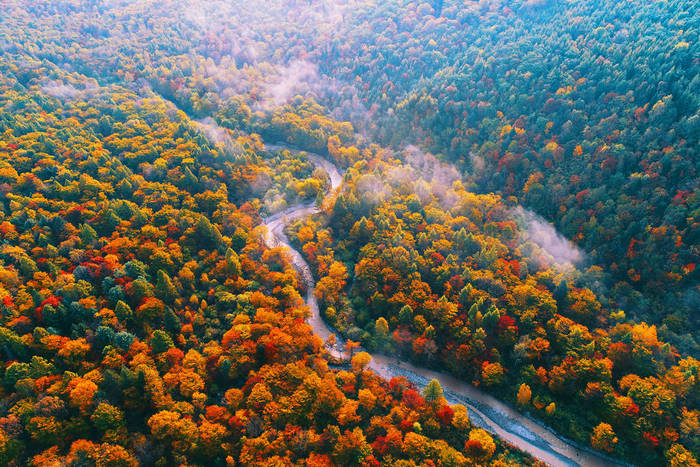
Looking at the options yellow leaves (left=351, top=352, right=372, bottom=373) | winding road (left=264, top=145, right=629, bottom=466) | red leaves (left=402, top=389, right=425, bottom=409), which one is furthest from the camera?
yellow leaves (left=351, top=352, right=372, bottom=373)

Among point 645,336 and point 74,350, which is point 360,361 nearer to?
point 74,350

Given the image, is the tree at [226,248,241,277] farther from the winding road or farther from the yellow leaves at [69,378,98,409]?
the yellow leaves at [69,378,98,409]

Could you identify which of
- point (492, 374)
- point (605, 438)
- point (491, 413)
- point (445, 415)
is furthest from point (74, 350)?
point (605, 438)

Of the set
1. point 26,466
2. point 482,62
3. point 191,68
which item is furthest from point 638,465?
point 191,68

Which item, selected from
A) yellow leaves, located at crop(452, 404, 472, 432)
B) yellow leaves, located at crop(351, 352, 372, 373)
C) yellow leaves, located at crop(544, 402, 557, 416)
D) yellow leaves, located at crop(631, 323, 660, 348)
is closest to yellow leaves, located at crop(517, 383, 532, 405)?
yellow leaves, located at crop(544, 402, 557, 416)

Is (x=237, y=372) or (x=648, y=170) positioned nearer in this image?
(x=237, y=372)

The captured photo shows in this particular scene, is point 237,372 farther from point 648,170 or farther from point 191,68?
point 191,68

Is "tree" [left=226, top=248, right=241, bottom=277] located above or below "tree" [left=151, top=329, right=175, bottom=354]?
above

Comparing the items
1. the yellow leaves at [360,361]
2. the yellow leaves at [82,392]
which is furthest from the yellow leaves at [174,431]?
the yellow leaves at [360,361]

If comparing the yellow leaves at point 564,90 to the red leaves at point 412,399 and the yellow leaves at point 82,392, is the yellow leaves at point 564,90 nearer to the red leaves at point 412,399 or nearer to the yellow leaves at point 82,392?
the red leaves at point 412,399
